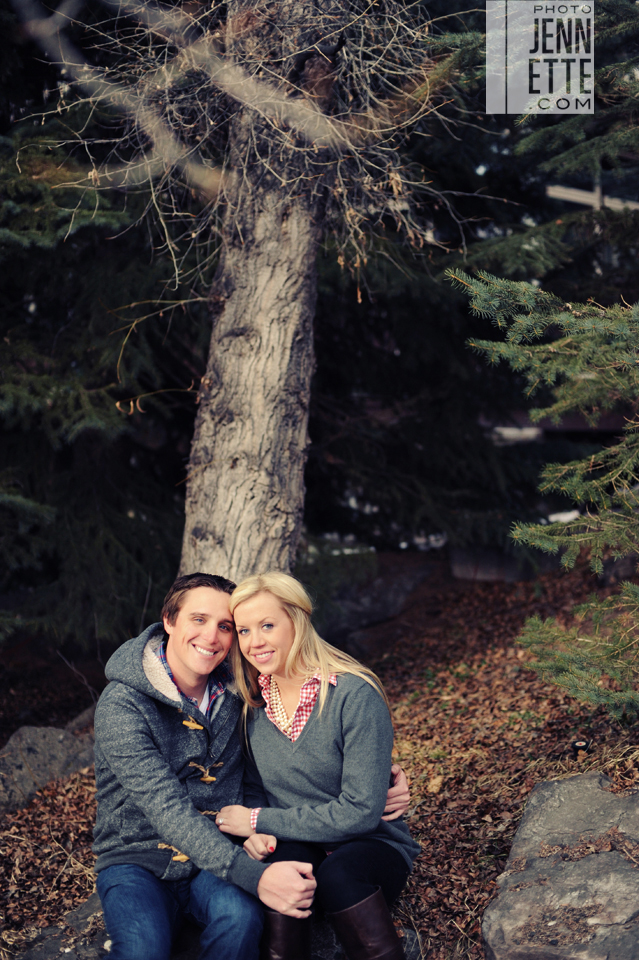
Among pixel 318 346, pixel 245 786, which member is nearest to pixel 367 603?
pixel 318 346

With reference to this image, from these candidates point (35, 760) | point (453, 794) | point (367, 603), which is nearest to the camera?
point (453, 794)

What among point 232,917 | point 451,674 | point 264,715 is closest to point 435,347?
point 451,674

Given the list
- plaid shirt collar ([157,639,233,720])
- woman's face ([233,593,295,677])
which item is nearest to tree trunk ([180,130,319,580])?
plaid shirt collar ([157,639,233,720])

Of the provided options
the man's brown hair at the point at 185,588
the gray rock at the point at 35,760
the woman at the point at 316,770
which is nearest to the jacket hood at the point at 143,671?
the man's brown hair at the point at 185,588

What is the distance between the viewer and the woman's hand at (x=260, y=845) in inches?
94.5

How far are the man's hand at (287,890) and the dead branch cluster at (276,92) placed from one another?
312cm

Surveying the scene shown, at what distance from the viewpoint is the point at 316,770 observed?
8.15ft

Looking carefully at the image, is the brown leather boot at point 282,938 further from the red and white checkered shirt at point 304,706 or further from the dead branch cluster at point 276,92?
the dead branch cluster at point 276,92

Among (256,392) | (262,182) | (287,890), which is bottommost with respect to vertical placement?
(287,890)

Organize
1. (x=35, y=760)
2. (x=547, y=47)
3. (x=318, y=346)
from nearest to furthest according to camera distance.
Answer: (x=547, y=47) < (x=35, y=760) < (x=318, y=346)

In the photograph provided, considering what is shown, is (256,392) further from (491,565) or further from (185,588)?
(491,565)

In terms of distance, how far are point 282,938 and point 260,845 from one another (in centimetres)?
27

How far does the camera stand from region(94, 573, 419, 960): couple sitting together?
227 centimetres

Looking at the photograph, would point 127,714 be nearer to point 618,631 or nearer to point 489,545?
point 618,631
